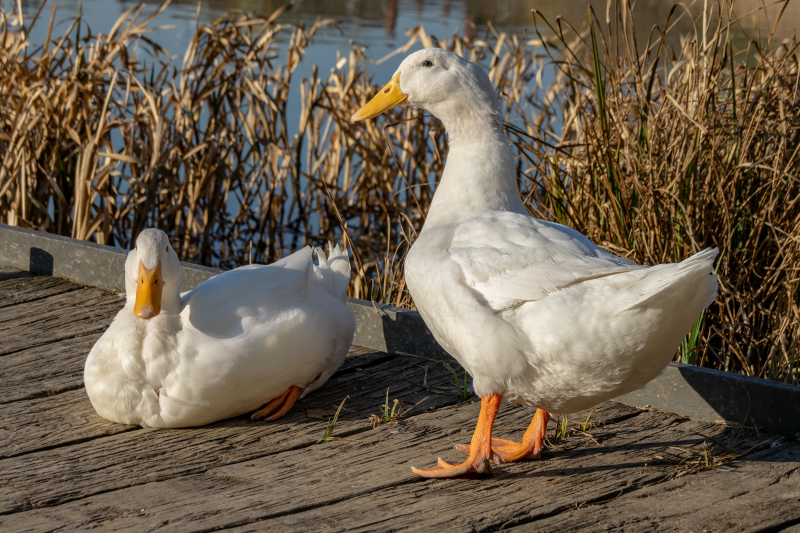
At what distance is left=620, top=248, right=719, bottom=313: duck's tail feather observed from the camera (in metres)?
2.06

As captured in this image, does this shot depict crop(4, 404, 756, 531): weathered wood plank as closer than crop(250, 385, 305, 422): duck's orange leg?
Yes

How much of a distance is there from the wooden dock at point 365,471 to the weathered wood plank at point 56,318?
23cm

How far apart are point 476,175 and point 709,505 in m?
Answer: 1.15

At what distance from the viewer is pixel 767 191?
3.60 m

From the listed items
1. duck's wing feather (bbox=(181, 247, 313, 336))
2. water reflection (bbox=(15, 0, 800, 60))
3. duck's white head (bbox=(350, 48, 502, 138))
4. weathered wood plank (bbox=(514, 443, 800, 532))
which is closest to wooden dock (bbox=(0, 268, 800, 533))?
weathered wood plank (bbox=(514, 443, 800, 532))

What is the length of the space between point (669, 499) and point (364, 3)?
49.3 feet

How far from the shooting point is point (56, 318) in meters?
3.63

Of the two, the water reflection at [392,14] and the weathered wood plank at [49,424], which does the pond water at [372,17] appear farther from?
the weathered wood plank at [49,424]

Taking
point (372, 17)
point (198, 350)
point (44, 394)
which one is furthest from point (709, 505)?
point (372, 17)

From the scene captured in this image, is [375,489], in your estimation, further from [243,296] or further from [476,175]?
[476,175]

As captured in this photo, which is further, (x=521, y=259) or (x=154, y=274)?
(x=154, y=274)

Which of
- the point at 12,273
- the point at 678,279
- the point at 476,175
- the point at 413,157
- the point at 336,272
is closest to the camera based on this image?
the point at 678,279

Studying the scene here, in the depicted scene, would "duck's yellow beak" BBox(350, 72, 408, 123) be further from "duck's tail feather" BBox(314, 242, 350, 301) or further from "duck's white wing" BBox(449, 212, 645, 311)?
"duck's white wing" BBox(449, 212, 645, 311)

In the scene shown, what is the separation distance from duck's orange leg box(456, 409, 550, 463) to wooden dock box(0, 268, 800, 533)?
0.03m
